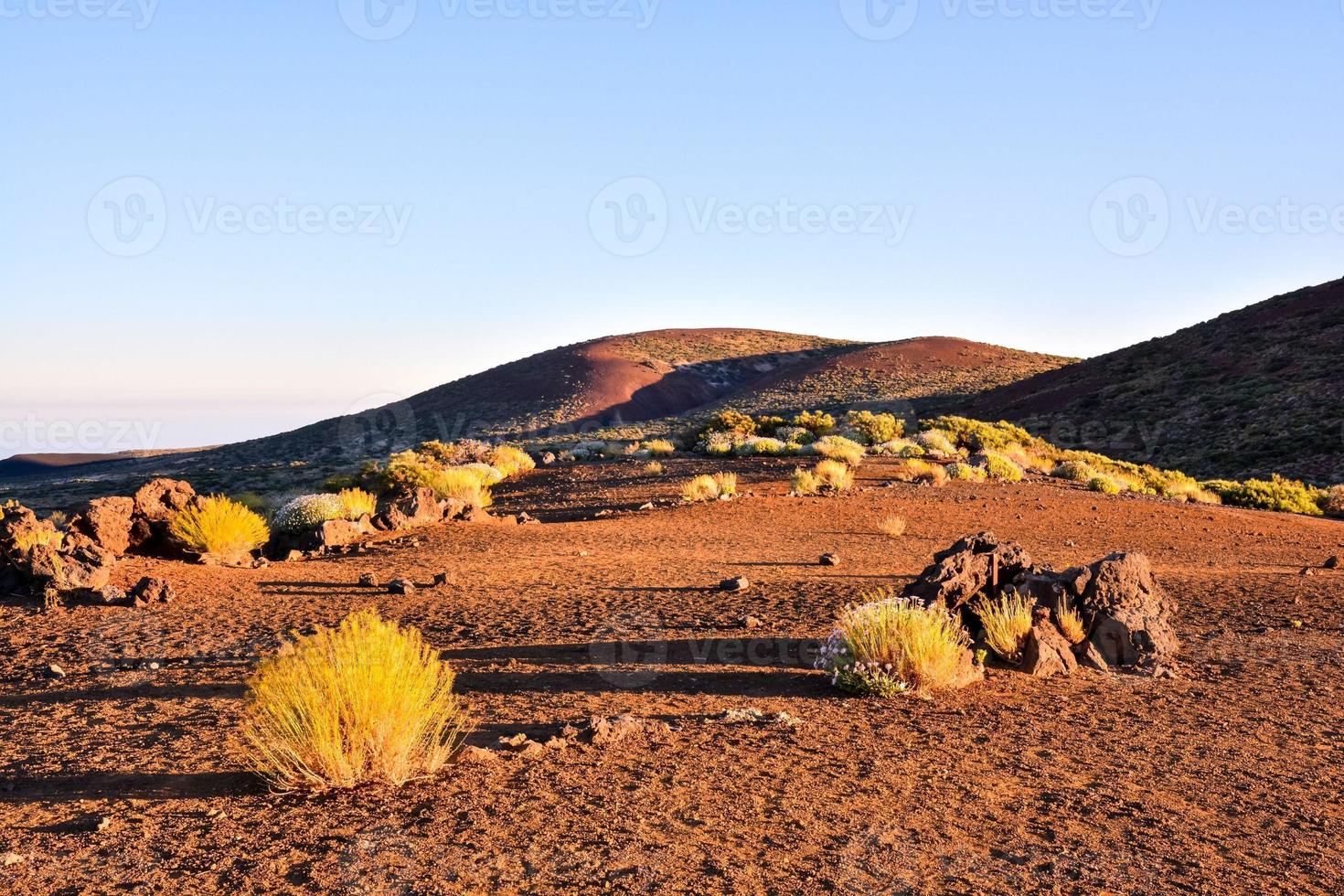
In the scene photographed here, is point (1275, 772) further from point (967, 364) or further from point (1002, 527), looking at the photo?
point (967, 364)

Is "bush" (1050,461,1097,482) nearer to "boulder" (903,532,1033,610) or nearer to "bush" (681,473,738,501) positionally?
"bush" (681,473,738,501)

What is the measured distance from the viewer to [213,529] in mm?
12852

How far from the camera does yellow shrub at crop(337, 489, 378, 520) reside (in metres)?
15.6

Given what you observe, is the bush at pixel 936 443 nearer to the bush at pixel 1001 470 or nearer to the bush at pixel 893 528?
the bush at pixel 1001 470

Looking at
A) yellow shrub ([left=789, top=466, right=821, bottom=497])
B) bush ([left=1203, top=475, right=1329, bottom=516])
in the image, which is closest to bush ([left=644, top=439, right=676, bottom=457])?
yellow shrub ([left=789, top=466, right=821, bottom=497])

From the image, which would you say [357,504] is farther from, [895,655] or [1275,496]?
[1275,496]

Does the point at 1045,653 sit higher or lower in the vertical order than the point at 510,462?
lower

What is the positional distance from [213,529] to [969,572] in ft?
32.0

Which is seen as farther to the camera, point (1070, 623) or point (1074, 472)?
point (1074, 472)

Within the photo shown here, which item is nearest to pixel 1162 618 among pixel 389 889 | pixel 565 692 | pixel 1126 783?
pixel 1126 783

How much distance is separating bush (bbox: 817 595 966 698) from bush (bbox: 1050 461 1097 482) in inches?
669

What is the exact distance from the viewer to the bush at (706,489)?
59.0 feet

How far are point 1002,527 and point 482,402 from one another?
2339 inches

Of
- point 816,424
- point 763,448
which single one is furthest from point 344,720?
point 816,424
